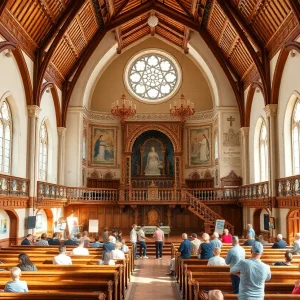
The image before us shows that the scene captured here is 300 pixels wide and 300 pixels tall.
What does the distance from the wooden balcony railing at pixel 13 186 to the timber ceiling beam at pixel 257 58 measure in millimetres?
12108

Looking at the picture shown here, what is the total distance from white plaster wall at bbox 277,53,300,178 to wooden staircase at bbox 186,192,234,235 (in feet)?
17.4

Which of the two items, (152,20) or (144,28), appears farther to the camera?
(144,28)

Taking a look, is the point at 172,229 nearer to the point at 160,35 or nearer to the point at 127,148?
the point at 127,148

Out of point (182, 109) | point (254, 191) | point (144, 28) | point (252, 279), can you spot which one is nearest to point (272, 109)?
point (254, 191)

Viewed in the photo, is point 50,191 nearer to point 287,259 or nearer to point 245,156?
point 245,156

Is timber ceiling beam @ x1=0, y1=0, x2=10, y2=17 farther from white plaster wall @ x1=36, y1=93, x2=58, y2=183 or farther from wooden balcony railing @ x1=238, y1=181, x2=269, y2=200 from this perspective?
wooden balcony railing @ x1=238, y1=181, x2=269, y2=200

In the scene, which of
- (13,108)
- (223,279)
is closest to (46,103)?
(13,108)

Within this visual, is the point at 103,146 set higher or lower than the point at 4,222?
higher

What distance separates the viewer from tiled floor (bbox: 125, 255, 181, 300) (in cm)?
1124

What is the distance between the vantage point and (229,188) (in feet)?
83.4

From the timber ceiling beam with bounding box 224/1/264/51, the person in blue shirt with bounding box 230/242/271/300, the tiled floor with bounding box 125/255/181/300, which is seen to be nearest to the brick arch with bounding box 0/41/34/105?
the tiled floor with bounding box 125/255/181/300

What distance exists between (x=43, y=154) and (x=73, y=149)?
2651 mm

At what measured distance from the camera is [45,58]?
21172 mm

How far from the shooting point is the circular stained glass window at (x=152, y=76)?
1168 inches
